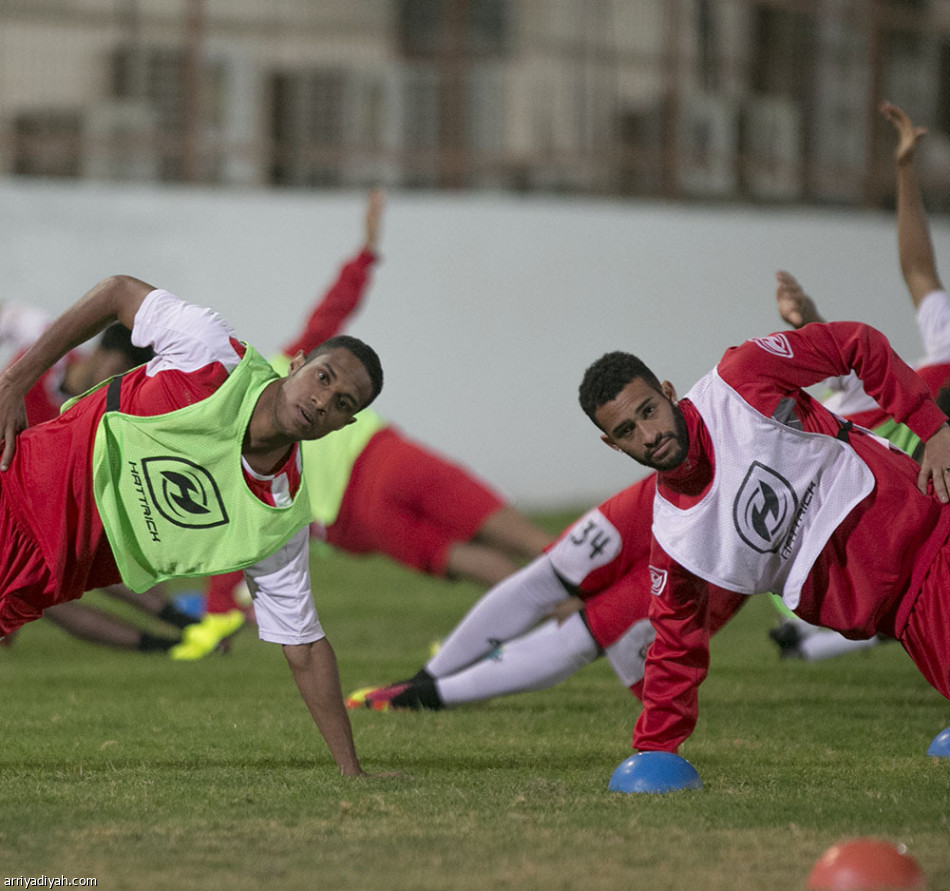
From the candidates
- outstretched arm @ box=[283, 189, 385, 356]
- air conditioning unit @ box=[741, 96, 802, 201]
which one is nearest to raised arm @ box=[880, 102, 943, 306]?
outstretched arm @ box=[283, 189, 385, 356]

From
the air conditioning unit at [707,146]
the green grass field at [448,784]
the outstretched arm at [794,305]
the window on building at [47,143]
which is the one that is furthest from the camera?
the air conditioning unit at [707,146]

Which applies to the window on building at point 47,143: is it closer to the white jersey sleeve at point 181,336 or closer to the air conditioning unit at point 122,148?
the air conditioning unit at point 122,148

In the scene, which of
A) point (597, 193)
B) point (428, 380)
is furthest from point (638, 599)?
point (597, 193)

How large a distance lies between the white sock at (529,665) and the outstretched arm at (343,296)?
1.89 m

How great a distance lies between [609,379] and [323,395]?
736 millimetres

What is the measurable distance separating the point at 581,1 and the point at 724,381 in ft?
30.8

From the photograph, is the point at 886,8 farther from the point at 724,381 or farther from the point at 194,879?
the point at 194,879

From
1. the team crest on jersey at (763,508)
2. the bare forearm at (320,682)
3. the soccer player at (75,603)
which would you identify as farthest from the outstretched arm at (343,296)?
the team crest on jersey at (763,508)

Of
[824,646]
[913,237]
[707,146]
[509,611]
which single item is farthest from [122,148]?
[913,237]

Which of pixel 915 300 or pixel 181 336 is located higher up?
pixel 181 336

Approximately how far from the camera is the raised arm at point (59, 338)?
4047 millimetres

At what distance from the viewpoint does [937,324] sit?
5590mm

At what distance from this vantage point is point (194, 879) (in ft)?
10.6

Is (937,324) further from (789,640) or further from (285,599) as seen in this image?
(285,599)
